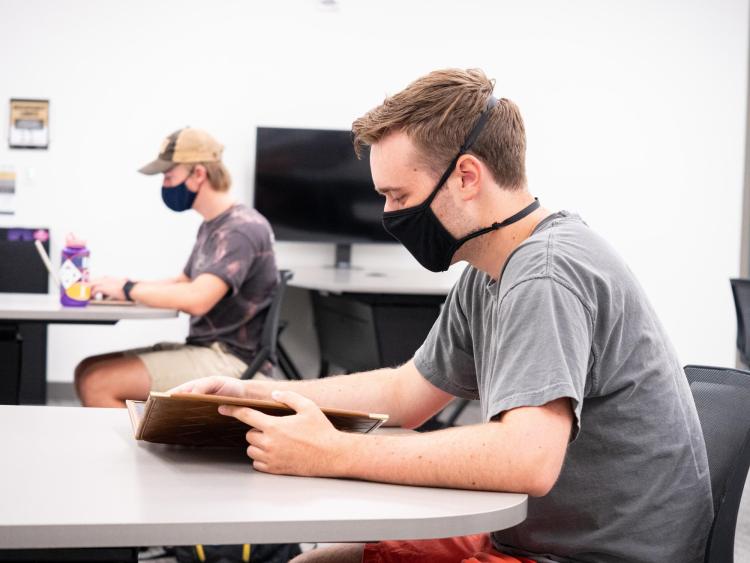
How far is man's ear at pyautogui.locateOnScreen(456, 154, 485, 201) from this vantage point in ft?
4.14

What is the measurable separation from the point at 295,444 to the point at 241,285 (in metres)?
1.89

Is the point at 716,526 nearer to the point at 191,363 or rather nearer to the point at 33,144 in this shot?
the point at 191,363

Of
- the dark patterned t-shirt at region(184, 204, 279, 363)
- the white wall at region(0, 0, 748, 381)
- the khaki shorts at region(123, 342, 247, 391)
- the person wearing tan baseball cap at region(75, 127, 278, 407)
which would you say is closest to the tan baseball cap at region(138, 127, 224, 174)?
the person wearing tan baseball cap at region(75, 127, 278, 407)

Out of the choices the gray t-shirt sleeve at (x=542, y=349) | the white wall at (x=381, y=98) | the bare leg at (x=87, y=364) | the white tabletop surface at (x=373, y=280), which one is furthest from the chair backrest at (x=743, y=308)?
the gray t-shirt sleeve at (x=542, y=349)

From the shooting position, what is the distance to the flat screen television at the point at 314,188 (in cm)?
503

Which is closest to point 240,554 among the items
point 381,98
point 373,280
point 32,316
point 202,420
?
point 32,316

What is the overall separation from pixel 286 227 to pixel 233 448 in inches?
151

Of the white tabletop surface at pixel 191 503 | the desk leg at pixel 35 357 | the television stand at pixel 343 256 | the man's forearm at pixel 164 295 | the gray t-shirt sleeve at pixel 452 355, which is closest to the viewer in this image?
the white tabletop surface at pixel 191 503

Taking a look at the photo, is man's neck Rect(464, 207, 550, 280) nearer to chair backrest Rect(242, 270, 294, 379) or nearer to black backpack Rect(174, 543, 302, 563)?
black backpack Rect(174, 543, 302, 563)

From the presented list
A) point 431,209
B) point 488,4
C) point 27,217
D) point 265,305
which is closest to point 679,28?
point 488,4

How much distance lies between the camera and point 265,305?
9.95ft

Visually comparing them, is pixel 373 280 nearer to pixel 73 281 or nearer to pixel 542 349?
pixel 73 281

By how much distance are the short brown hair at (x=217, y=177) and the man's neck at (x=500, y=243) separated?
1901mm

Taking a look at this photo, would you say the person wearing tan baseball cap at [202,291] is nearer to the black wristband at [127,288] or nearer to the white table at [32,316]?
the black wristband at [127,288]
